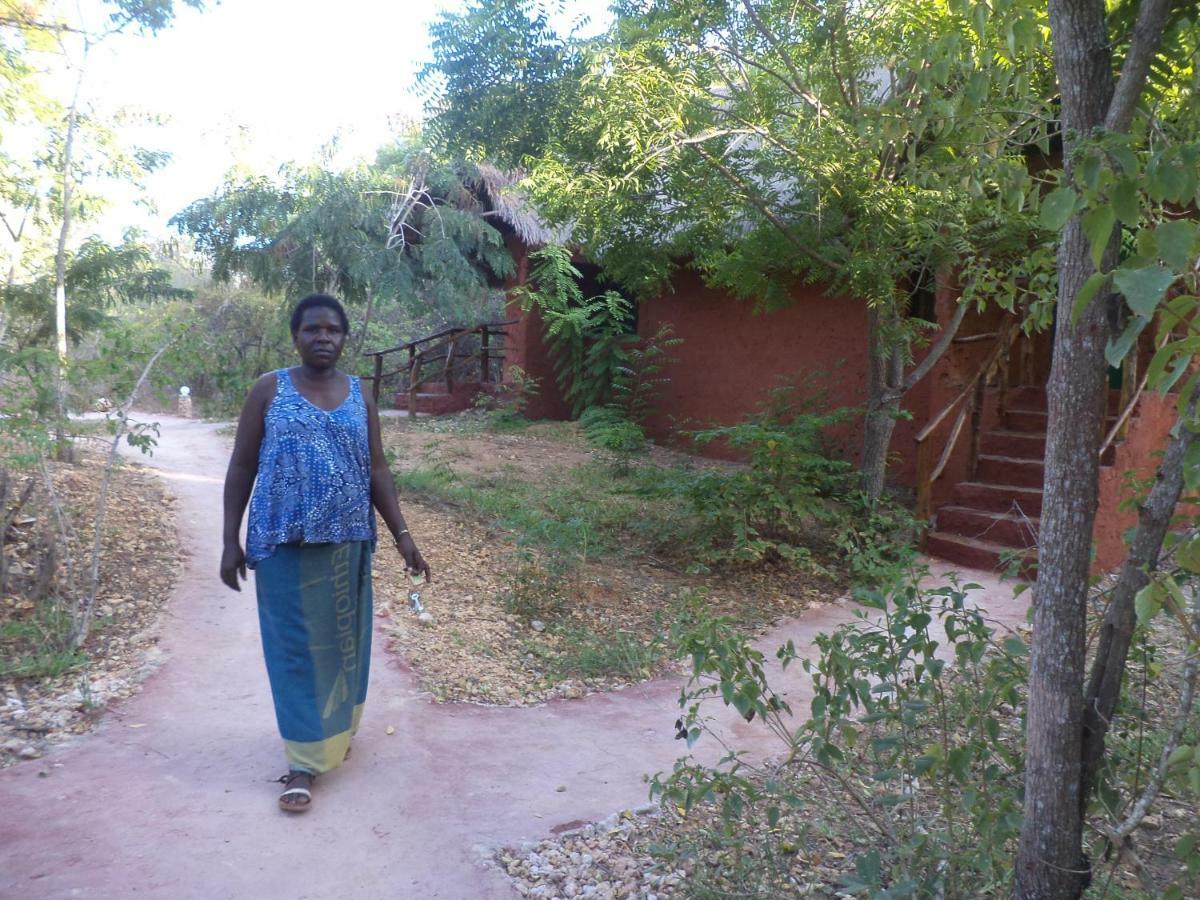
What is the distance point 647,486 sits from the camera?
721 cm

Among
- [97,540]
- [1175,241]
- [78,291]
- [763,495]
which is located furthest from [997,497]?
[78,291]

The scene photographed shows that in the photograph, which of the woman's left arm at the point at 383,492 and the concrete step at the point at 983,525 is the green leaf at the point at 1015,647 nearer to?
the woman's left arm at the point at 383,492

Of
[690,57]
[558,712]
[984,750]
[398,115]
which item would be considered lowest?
[558,712]

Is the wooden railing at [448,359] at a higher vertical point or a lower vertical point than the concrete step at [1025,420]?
higher

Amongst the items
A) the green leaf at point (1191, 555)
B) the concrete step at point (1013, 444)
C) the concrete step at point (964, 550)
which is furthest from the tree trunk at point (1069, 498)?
the concrete step at point (1013, 444)

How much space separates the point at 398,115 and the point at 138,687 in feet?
63.2

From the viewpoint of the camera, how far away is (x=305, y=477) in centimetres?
329

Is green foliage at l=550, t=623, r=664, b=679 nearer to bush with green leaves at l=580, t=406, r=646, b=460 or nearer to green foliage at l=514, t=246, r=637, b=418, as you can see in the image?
bush with green leaves at l=580, t=406, r=646, b=460

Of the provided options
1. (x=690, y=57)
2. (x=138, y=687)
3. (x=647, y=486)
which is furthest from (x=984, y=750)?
(x=690, y=57)

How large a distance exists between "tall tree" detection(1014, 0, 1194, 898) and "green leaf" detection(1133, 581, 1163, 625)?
370 mm

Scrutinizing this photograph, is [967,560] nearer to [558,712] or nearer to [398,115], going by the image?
[558,712]

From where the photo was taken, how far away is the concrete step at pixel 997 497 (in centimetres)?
738

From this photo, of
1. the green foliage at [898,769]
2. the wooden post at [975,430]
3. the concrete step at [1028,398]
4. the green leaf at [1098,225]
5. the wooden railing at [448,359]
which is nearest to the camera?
the green leaf at [1098,225]

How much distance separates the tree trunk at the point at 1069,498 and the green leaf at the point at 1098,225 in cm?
60
